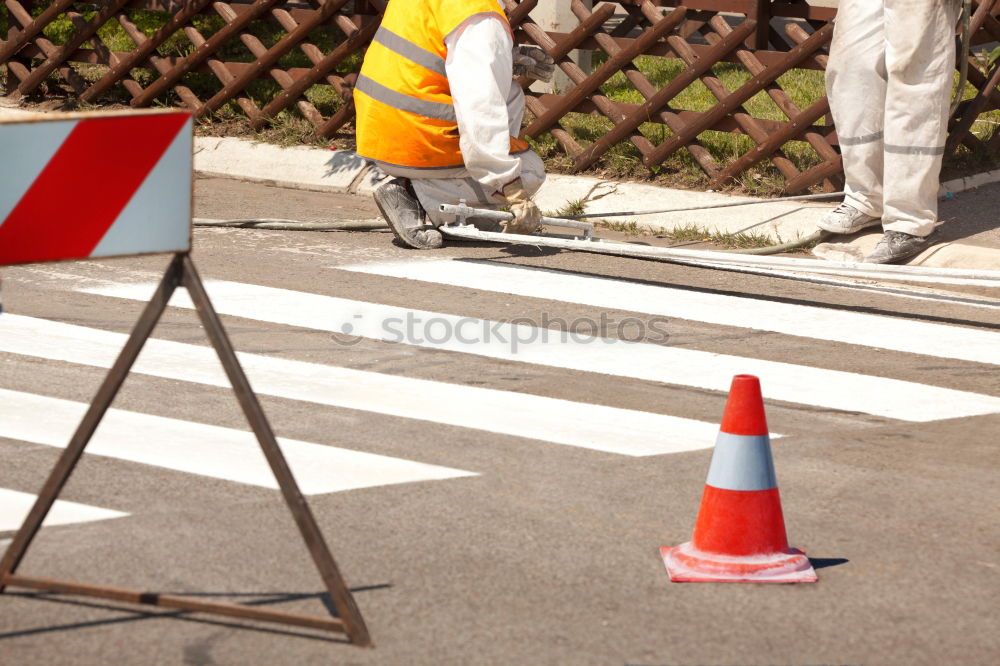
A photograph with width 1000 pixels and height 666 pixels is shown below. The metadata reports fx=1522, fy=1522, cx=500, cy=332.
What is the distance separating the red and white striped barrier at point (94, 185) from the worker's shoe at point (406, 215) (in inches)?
176

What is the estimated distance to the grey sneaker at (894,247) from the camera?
7430mm

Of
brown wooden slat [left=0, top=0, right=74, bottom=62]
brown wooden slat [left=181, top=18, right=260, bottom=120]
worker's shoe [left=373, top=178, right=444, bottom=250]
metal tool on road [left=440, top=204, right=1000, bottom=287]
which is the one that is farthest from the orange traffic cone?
brown wooden slat [left=0, top=0, right=74, bottom=62]

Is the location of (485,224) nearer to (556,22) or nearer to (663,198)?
(663,198)

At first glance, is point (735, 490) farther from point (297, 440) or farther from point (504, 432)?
point (297, 440)

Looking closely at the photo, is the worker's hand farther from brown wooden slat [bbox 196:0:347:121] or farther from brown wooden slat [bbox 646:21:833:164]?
brown wooden slat [bbox 196:0:347:121]

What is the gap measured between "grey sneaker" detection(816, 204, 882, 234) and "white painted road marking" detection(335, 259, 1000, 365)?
3.78 ft

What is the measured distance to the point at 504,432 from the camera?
480cm

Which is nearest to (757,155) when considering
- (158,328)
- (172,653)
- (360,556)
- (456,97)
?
(456,97)

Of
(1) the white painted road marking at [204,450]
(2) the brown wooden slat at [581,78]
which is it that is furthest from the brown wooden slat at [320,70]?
(1) the white painted road marking at [204,450]

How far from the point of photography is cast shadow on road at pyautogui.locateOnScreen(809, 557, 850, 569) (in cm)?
376

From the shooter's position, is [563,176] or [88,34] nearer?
[563,176]

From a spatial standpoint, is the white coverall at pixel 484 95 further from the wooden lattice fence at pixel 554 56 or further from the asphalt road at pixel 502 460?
the wooden lattice fence at pixel 554 56

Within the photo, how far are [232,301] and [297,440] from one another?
1.98 metres

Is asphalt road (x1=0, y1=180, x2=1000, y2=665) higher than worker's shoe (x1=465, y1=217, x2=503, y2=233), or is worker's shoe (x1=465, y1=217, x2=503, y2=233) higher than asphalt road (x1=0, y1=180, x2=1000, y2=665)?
asphalt road (x1=0, y1=180, x2=1000, y2=665)
